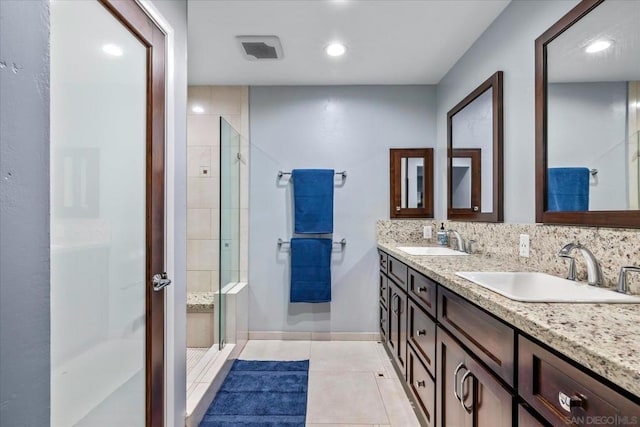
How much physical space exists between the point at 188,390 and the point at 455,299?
156cm

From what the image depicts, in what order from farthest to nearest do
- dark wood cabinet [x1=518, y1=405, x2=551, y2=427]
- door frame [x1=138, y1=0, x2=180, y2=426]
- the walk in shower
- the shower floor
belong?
the walk in shower → the shower floor → door frame [x1=138, y1=0, x2=180, y2=426] → dark wood cabinet [x1=518, y1=405, x2=551, y2=427]

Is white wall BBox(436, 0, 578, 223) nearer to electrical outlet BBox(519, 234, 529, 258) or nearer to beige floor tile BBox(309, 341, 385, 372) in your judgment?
electrical outlet BBox(519, 234, 529, 258)

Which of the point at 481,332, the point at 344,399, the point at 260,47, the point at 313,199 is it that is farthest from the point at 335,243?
the point at 481,332

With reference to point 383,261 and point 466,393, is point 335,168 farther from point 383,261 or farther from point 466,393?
point 466,393

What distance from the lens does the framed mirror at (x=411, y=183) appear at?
297 centimetres

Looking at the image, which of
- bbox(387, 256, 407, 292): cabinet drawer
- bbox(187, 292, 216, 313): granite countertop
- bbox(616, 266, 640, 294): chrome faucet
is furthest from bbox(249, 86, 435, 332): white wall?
bbox(616, 266, 640, 294): chrome faucet

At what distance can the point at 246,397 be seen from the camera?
202 cm

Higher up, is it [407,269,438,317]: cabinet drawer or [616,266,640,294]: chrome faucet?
[616,266,640,294]: chrome faucet

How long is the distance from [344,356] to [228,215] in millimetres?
1510

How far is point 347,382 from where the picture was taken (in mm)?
2215

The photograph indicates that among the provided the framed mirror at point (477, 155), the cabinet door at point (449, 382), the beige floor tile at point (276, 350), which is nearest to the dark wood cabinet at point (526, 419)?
the cabinet door at point (449, 382)

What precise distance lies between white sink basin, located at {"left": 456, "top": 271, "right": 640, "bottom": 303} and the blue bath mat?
126cm

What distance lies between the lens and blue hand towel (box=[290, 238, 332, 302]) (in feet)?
9.46

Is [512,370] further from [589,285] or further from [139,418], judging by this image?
[139,418]
